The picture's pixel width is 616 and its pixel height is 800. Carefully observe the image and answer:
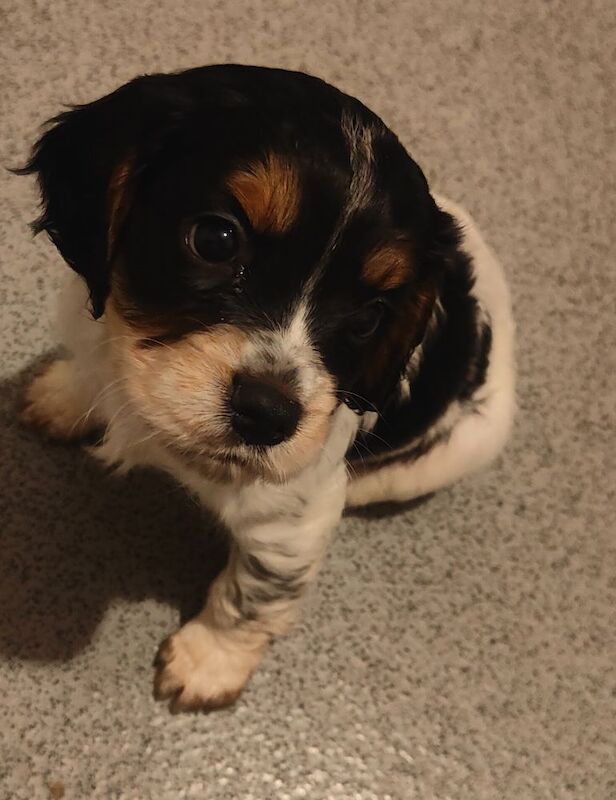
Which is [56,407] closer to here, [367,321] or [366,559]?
[366,559]

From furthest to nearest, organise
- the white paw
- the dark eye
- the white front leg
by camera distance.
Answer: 1. the white paw
2. the white front leg
3. the dark eye

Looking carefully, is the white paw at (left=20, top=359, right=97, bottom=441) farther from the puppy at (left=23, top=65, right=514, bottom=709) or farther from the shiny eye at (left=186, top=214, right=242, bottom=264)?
the shiny eye at (left=186, top=214, right=242, bottom=264)

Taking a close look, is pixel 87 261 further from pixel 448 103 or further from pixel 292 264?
pixel 448 103

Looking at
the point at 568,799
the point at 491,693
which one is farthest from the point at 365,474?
the point at 568,799

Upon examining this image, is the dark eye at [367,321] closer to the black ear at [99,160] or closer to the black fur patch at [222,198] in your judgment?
the black fur patch at [222,198]

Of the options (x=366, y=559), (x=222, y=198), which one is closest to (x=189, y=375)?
(x=222, y=198)

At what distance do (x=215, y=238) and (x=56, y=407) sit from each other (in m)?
0.87

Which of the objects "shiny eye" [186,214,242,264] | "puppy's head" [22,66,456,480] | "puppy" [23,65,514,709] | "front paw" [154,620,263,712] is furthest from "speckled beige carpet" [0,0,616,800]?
"shiny eye" [186,214,242,264]

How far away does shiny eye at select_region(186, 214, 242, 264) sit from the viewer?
1.14 meters

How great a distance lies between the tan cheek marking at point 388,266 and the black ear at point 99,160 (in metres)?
0.30

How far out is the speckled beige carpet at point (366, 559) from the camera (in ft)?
5.82

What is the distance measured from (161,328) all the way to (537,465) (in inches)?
47.8

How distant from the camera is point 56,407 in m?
1.90

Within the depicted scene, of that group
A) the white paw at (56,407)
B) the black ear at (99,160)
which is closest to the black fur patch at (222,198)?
the black ear at (99,160)
